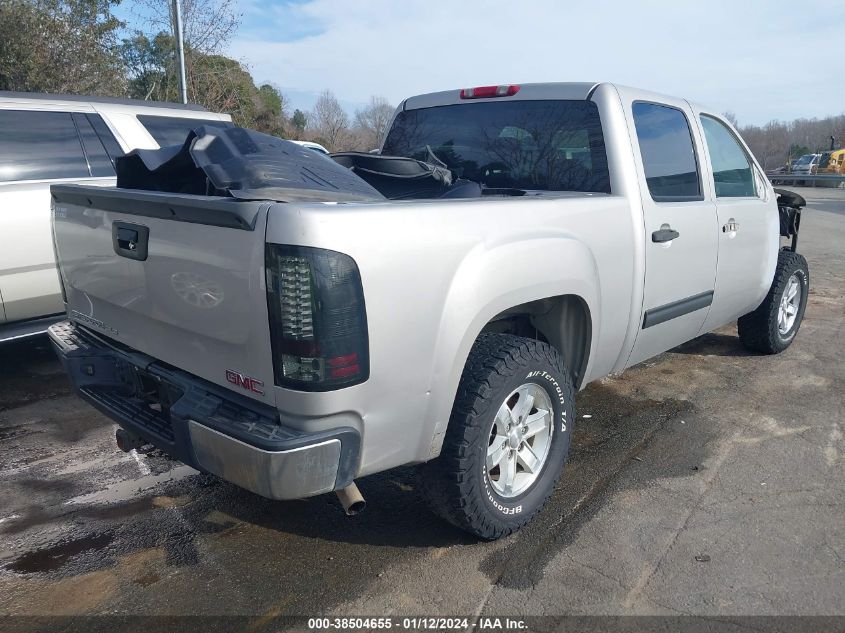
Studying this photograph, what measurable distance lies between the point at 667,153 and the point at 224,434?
9.59ft

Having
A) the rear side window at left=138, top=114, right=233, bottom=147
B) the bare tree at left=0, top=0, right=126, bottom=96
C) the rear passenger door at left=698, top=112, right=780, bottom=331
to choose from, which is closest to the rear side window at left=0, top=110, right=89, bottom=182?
the rear side window at left=138, top=114, right=233, bottom=147

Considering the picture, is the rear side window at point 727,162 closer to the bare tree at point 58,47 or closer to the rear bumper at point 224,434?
the rear bumper at point 224,434

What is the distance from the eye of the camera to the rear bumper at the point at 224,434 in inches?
83.4

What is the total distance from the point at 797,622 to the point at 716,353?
3484mm

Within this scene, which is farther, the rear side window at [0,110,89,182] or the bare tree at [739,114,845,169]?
the bare tree at [739,114,845,169]

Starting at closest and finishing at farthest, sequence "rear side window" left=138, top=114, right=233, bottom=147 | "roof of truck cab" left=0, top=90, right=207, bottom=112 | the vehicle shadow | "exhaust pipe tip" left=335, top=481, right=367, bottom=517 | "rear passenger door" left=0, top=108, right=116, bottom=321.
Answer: "exhaust pipe tip" left=335, top=481, right=367, bottom=517, "rear passenger door" left=0, top=108, right=116, bottom=321, "roof of truck cab" left=0, top=90, right=207, bottom=112, the vehicle shadow, "rear side window" left=138, top=114, right=233, bottom=147

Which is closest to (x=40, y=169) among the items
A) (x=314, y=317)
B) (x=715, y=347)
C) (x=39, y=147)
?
(x=39, y=147)

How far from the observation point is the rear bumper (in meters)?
2.12

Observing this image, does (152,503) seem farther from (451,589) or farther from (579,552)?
(579,552)

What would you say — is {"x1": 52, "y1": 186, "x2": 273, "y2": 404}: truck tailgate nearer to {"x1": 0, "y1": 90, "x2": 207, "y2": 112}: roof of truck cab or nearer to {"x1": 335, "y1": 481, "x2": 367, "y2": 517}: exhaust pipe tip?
{"x1": 335, "y1": 481, "x2": 367, "y2": 517}: exhaust pipe tip

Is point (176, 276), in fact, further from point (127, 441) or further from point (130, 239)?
point (127, 441)

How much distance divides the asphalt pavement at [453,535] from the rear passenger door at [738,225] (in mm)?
803

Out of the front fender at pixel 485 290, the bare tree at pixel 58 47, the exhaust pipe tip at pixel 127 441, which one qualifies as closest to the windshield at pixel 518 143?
the front fender at pixel 485 290

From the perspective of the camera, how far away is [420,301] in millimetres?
2293
